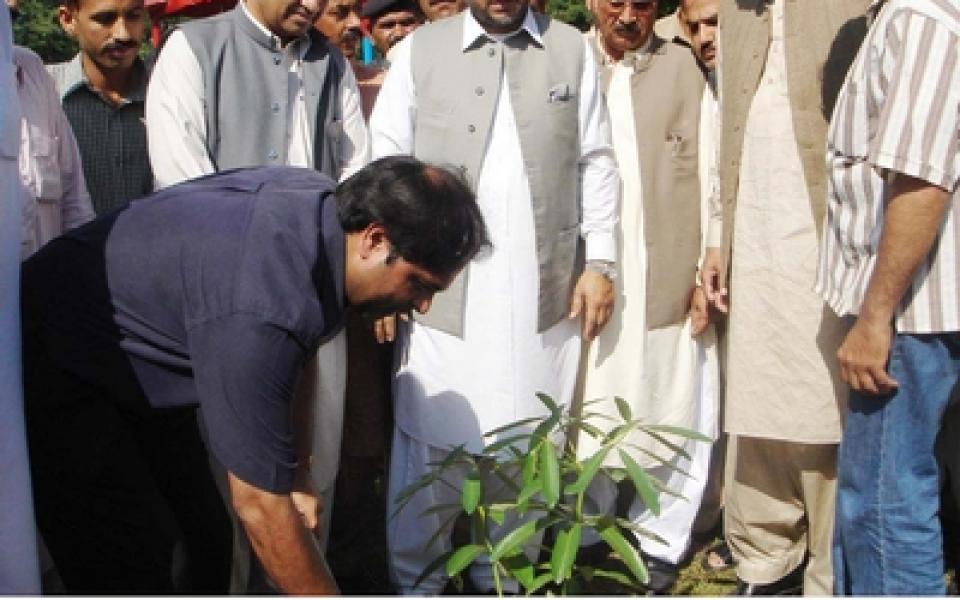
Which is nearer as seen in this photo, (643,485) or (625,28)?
(643,485)

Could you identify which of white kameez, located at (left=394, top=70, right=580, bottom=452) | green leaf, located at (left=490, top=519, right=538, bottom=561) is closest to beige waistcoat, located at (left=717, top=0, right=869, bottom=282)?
white kameez, located at (left=394, top=70, right=580, bottom=452)

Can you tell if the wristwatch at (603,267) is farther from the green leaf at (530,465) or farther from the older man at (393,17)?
the older man at (393,17)

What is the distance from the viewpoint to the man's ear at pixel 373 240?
85.5 inches

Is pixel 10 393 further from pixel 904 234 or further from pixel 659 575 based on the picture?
pixel 659 575

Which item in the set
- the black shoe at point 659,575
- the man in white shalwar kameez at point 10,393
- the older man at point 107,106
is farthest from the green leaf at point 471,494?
the older man at point 107,106

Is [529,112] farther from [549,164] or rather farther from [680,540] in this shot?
[680,540]

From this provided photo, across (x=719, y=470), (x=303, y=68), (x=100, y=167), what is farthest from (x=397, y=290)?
(x=719, y=470)

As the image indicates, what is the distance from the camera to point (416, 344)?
3.36 meters

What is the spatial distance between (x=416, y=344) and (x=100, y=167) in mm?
1041

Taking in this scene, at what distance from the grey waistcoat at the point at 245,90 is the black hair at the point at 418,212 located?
1017 mm

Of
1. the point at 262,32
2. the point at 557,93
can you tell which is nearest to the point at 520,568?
the point at 557,93

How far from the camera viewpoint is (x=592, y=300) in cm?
333

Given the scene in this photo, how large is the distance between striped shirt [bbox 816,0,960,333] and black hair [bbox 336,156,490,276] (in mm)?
914

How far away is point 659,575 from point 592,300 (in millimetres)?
875
